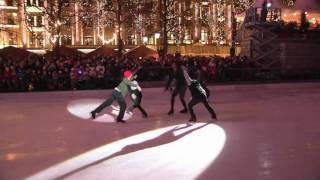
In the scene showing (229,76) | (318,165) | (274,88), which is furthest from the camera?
(229,76)

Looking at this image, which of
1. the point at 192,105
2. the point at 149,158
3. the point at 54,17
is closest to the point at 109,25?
the point at 54,17

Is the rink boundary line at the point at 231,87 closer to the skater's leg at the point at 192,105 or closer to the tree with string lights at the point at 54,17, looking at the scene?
the skater's leg at the point at 192,105

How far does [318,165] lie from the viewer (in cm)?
713

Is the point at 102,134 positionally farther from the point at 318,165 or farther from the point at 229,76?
the point at 229,76

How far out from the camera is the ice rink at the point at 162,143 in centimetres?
684

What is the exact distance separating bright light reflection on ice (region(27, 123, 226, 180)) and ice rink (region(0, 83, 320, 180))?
0.05 ft

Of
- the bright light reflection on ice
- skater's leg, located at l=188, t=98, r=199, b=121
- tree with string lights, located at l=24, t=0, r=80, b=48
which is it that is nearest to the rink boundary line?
skater's leg, located at l=188, t=98, r=199, b=121

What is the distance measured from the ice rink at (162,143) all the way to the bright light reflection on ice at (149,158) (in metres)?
0.01

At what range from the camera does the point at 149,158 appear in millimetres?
7699

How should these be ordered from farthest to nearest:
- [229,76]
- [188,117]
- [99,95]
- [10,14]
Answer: [10,14] < [229,76] < [99,95] < [188,117]

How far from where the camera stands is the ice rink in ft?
22.4

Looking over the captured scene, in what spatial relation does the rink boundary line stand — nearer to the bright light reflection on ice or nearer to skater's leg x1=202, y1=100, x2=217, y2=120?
skater's leg x1=202, y1=100, x2=217, y2=120

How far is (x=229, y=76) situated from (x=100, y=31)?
3002 centimetres

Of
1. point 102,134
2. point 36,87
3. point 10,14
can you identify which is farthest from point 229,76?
point 10,14
